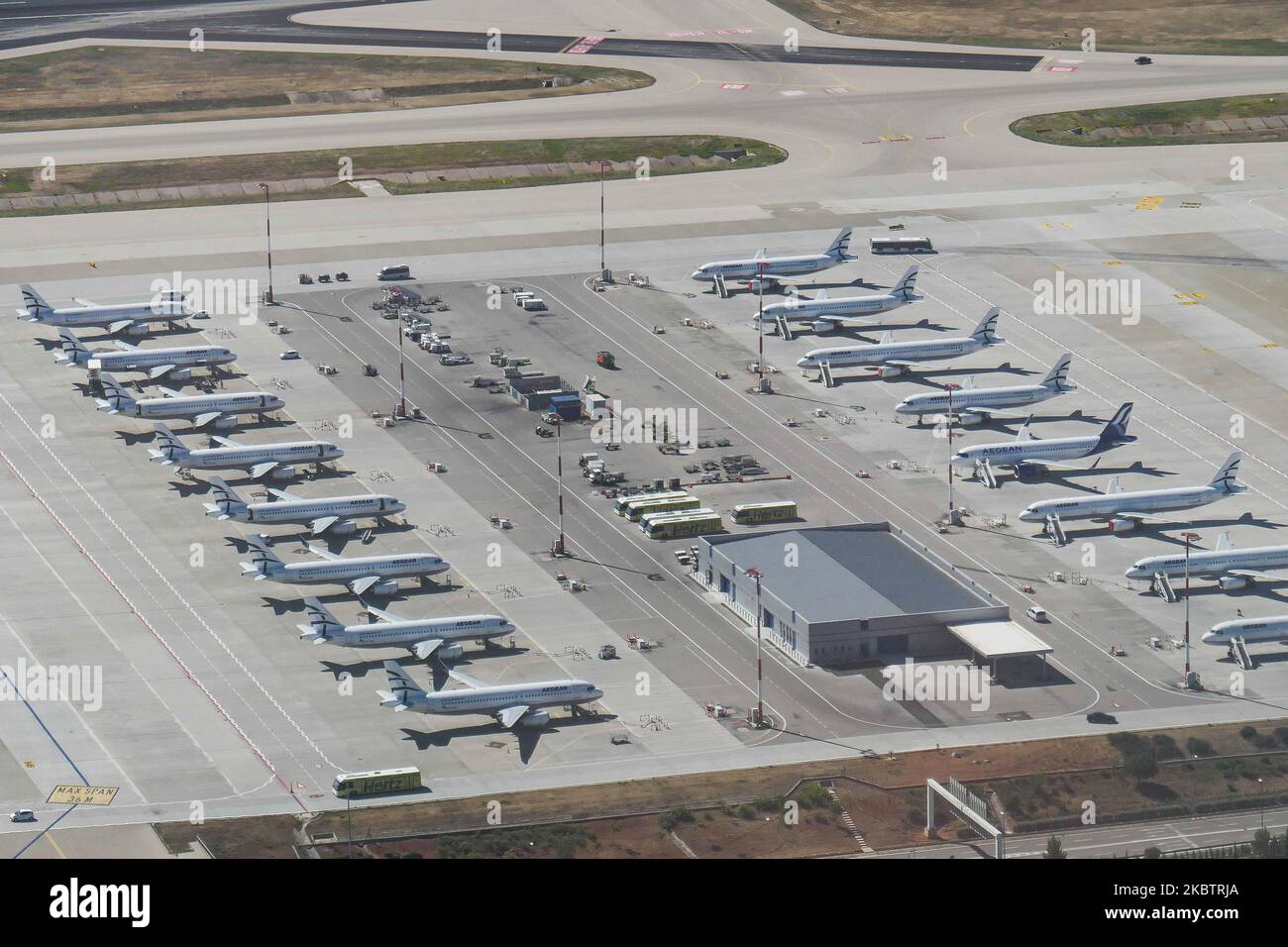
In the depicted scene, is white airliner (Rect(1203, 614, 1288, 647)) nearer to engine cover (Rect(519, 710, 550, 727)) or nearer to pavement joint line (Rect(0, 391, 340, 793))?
engine cover (Rect(519, 710, 550, 727))

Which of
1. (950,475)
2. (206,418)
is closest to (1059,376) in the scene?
(950,475)

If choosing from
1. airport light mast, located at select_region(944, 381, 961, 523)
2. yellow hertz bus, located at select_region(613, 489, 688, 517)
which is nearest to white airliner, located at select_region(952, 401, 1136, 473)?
airport light mast, located at select_region(944, 381, 961, 523)

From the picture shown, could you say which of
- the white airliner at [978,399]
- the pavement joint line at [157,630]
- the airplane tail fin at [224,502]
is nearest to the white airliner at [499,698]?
the pavement joint line at [157,630]

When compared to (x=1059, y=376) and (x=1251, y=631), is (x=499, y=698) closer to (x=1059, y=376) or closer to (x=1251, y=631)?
(x=1251, y=631)

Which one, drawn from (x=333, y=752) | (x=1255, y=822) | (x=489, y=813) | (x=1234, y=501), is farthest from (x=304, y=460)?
(x=1255, y=822)
